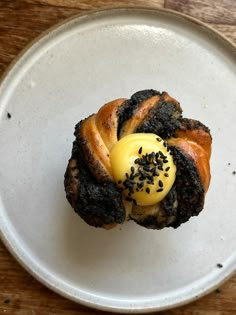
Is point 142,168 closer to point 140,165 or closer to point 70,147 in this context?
point 140,165

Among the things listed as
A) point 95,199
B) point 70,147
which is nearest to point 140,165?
point 95,199

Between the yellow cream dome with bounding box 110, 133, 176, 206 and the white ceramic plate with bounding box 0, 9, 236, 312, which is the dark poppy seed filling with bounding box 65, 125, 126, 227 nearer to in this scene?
the yellow cream dome with bounding box 110, 133, 176, 206

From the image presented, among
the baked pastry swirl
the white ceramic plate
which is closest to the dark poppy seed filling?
the baked pastry swirl

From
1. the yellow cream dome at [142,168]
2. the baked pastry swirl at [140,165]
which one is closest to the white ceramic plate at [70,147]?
the baked pastry swirl at [140,165]

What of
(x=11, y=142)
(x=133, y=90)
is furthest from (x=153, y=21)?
(x=11, y=142)

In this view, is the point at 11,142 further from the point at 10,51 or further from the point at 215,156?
the point at 215,156

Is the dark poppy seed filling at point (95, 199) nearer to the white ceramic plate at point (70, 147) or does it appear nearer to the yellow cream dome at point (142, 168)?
the yellow cream dome at point (142, 168)
